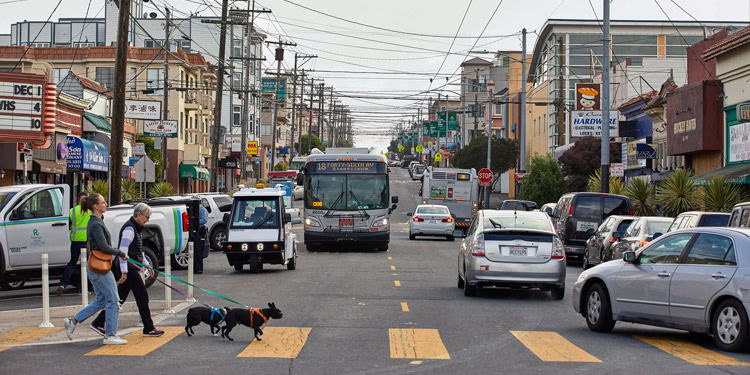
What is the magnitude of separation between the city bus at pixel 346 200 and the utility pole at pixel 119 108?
27.9 feet

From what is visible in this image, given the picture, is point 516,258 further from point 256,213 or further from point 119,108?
point 119,108

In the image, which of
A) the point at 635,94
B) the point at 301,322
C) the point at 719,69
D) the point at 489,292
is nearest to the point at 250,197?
the point at 489,292

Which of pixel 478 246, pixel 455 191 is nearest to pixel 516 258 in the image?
pixel 478 246

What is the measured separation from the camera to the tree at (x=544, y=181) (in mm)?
50125

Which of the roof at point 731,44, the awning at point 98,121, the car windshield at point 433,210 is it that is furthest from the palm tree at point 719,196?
the awning at point 98,121

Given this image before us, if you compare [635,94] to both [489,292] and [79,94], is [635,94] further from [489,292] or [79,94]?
[489,292]

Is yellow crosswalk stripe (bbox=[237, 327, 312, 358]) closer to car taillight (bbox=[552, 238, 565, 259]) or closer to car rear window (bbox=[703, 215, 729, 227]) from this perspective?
car taillight (bbox=[552, 238, 565, 259])

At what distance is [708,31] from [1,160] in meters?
53.6

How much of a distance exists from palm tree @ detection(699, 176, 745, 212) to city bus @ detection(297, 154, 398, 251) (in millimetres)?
9771

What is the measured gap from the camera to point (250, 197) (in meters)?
22.6

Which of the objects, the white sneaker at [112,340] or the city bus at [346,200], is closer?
the white sneaker at [112,340]

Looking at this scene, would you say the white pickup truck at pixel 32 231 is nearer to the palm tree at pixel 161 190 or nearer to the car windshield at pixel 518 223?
the car windshield at pixel 518 223

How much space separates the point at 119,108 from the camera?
22906mm

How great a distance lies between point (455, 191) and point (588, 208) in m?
16.3
